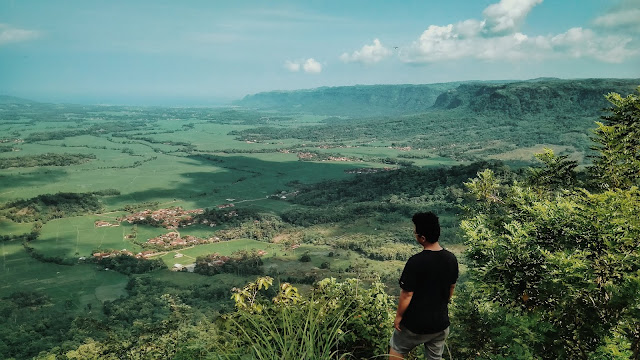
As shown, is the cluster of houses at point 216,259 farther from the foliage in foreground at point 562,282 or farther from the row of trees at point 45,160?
the row of trees at point 45,160

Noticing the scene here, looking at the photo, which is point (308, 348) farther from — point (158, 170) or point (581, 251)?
point (158, 170)

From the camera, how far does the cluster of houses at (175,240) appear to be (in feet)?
188

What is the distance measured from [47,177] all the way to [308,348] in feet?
399

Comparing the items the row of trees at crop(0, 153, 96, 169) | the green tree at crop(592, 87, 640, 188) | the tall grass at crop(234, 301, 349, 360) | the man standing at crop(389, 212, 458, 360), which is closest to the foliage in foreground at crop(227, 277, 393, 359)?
the tall grass at crop(234, 301, 349, 360)

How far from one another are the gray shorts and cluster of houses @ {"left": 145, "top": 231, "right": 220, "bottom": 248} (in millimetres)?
57984

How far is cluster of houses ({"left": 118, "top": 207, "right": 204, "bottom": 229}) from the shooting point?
6756cm

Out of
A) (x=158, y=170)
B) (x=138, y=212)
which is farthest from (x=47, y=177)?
(x=138, y=212)

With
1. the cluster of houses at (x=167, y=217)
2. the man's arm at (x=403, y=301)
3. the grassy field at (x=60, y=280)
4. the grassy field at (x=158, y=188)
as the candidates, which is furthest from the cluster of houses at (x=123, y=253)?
the man's arm at (x=403, y=301)

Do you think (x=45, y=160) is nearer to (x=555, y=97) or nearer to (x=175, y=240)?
(x=175, y=240)

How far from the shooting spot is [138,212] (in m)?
74.4

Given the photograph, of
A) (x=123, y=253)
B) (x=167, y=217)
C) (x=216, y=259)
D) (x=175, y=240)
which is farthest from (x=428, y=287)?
(x=167, y=217)

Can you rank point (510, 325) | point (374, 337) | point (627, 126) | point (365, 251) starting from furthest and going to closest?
point (365, 251), point (627, 126), point (374, 337), point (510, 325)

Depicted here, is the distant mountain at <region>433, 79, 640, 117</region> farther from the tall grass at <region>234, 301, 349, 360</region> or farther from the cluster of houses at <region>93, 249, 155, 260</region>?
the tall grass at <region>234, 301, 349, 360</region>

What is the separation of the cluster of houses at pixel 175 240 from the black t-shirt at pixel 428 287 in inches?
2294
